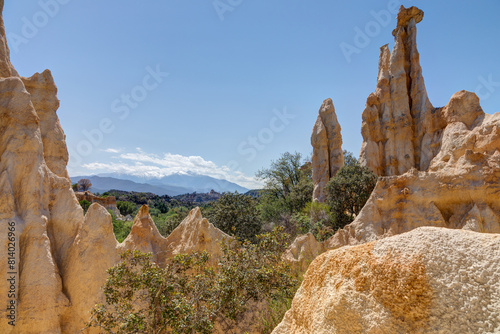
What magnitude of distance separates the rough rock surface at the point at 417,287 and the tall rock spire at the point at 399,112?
2214 cm

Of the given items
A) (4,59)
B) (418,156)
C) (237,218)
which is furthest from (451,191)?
(4,59)

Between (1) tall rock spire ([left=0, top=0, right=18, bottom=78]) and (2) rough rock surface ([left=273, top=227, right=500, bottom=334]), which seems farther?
(1) tall rock spire ([left=0, top=0, right=18, bottom=78])

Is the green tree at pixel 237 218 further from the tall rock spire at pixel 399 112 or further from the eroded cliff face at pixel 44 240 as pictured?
the tall rock spire at pixel 399 112

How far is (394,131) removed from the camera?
24.0 m

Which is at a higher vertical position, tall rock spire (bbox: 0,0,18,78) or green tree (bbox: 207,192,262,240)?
tall rock spire (bbox: 0,0,18,78)

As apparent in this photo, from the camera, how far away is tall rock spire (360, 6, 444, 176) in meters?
22.9

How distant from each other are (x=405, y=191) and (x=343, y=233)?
106 inches

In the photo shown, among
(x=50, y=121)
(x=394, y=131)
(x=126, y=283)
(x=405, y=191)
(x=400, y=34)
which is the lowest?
(x=126, y=283)

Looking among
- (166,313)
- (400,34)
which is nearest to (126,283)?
(166,313)

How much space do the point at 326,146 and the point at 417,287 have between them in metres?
25.3

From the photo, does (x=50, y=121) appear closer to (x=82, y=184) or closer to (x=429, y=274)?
(x=429, y=274)

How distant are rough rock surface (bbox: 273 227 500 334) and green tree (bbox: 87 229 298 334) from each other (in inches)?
138

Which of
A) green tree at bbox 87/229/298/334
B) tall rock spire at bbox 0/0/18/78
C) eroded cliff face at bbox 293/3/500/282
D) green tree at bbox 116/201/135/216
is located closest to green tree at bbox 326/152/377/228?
eroded cliff face at bbox 293/3/500/282

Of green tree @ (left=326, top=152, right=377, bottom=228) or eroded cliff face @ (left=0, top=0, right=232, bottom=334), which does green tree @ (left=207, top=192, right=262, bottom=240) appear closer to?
green tree @ (left=326, top=152, right=377, bottom=228)
